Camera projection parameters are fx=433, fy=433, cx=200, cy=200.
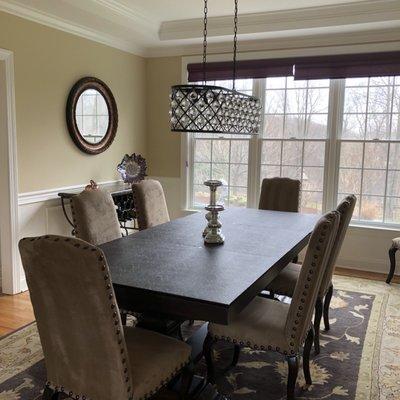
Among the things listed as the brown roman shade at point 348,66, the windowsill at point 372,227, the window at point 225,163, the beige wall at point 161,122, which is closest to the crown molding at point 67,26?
the beige wall at point 161,122

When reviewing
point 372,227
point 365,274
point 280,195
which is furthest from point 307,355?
point 372,227

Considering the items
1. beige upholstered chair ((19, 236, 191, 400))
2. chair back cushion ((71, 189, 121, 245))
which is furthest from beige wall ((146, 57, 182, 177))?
beige upholstered chair ((19, 236, 191, 400))

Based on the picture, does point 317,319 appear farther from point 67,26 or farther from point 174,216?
point 67,26

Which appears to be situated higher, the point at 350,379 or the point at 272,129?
the point at 272,129

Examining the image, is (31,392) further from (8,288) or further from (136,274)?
(8,288)

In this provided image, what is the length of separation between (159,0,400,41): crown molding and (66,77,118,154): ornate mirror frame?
93 centimetres

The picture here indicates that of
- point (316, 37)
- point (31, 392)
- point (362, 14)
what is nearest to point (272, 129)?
point (316, 37)

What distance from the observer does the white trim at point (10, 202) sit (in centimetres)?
362

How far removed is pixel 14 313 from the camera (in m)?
3.44

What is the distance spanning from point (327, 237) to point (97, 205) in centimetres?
156

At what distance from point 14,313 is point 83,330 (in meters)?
2.14

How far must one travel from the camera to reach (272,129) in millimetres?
5027

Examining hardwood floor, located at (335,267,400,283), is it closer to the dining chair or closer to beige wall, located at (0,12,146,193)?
the dining chair

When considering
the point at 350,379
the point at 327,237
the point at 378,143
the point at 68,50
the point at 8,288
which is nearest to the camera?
the point at 327,237
